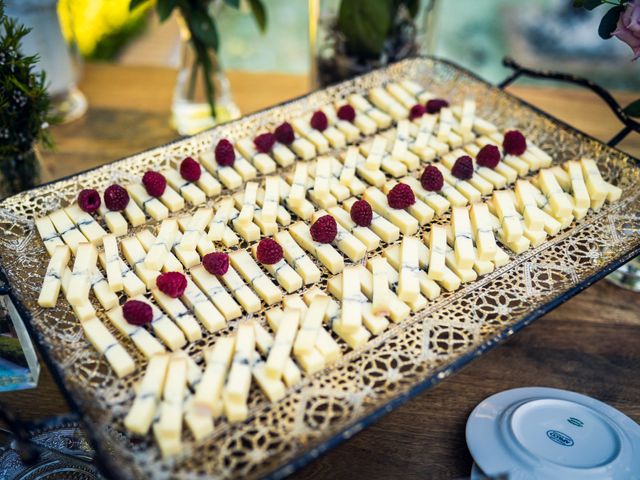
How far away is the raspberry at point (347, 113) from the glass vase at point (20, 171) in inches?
19.0

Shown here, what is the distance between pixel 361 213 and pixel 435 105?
12.7 inches

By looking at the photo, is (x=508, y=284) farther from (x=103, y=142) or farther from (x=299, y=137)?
(x=103, y=142)

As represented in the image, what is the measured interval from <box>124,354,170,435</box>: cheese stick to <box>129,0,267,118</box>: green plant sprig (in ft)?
2.08

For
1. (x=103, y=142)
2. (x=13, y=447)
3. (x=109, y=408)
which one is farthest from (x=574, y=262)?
(x=103, y=142)

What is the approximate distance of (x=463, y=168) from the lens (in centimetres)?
93

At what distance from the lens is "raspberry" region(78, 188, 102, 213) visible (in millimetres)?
860

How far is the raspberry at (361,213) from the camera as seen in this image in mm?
847

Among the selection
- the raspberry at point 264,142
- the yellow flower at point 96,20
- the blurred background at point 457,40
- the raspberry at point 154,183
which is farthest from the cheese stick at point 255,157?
the blurred background at point 457,40

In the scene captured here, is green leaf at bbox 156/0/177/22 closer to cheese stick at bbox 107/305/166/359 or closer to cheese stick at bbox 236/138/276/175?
cheese stick at bbox 236/138/276/175

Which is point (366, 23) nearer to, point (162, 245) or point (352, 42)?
point (352, 42)

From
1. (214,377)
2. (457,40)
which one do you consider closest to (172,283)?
(214,377)

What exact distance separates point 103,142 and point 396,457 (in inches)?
34.4

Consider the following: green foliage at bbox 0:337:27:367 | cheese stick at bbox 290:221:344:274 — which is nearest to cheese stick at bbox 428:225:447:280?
cheese stick at bbox 290:221:344:274

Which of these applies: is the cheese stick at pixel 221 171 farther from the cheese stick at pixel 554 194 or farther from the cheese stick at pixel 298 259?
the cheese stick at pixel 554 194
